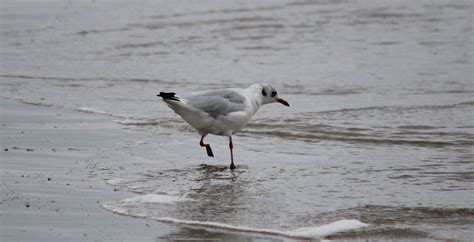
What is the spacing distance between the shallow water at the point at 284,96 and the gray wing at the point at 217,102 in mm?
469

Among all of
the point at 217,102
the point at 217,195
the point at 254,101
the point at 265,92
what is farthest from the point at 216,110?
the point at 217,195

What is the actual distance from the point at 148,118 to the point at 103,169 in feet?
8.72

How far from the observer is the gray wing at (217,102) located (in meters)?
8.42

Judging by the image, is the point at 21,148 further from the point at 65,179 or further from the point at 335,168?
the point at 335,168

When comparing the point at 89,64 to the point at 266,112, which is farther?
the point at 89,64

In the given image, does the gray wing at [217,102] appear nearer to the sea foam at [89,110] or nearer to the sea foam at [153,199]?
the sea foam at [153,199]

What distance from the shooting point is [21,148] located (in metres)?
8.52

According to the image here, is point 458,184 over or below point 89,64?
below

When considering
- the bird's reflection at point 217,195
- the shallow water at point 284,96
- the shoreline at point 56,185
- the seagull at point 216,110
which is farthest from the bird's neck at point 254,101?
the shoreline at point 56,185

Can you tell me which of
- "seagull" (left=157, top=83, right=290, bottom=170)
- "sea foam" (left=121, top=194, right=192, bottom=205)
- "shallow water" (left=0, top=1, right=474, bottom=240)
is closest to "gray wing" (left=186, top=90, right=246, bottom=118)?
"seagull" (left=157, top=83, right=290, bottom=170)

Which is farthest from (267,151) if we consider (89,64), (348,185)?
(89,64)

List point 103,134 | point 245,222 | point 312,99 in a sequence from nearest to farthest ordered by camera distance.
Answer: point 245,222
point 103,134
point 312,99

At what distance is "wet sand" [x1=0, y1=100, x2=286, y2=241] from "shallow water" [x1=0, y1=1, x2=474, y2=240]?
23cm

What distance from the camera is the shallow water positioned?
22.7 ft
